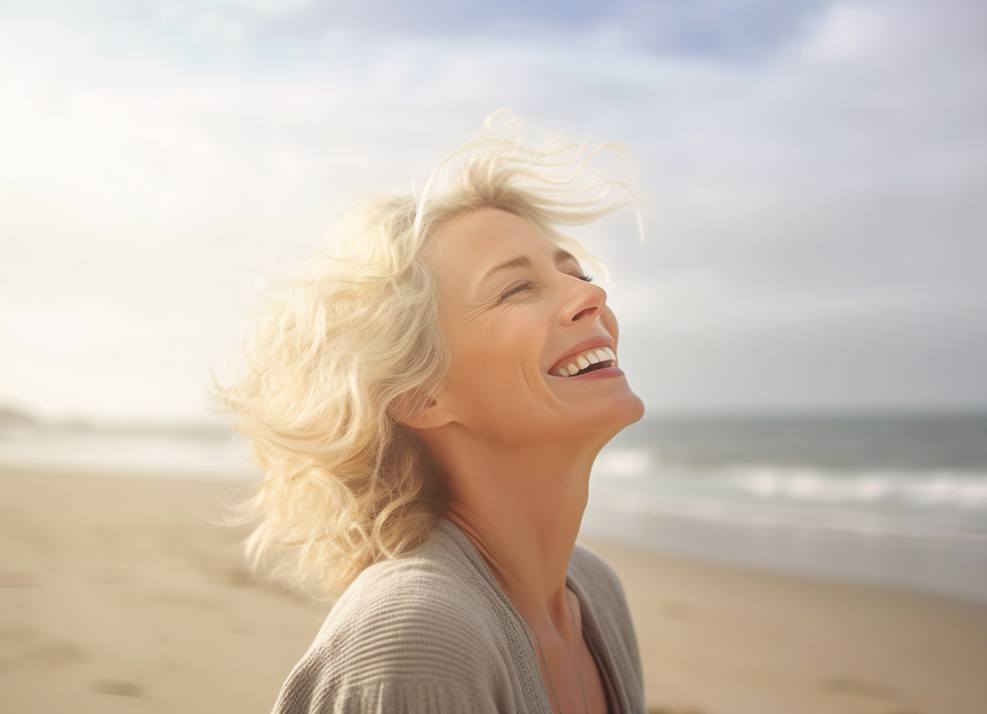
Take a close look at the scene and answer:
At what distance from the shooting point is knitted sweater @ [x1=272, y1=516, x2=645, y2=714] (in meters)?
1.61

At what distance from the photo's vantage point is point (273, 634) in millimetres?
4352

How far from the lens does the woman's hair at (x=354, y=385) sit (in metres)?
2.09

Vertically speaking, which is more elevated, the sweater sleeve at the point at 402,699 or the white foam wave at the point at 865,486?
the white foam wave at the point at 865,486

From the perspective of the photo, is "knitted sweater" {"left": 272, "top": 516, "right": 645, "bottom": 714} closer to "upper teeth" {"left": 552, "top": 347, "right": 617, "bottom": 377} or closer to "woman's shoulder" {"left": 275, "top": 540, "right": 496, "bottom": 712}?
"woman's shoulder" {"left": 275, "top": 540, "right": 496, "bottom": 712}

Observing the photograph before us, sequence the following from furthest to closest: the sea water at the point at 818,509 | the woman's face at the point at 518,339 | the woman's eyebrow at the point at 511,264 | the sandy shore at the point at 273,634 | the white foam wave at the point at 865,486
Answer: the white foam wave at the point at 865,486
the sea water at the point at 818,509
the sandy shore at the point at 273,634
the woman's eyebrow at the point at 511,264
the woman's face at the point at 518,339

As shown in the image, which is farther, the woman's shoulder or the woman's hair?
the woman's hair

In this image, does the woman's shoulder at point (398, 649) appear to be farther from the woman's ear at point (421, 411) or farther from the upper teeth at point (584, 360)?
the upper teeth at point (584, 360)

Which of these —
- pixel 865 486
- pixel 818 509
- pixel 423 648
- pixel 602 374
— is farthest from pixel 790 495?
pixel 423 648

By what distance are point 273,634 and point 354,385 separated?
2806mm

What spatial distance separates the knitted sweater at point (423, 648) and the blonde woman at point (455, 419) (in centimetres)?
1

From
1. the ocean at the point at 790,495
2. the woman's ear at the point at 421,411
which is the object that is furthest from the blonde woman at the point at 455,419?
the ocean at the point at 790,495

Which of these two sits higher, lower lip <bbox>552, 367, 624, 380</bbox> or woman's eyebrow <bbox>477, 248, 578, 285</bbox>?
woman's eyebrow <bbox>477, 248, 578, 285</bbox>

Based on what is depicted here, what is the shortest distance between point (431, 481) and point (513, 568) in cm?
31

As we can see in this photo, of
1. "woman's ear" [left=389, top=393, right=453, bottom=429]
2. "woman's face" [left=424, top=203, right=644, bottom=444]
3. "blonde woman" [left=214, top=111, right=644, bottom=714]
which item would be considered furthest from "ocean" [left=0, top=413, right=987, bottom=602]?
"woman's face" [left=424, top=203, right=644, bottom=444]
